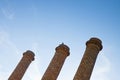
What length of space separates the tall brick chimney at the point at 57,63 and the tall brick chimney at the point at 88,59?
2656mm

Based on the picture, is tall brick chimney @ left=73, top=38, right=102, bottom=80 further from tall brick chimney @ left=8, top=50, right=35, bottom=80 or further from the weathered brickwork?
tall brick chimney @ left=8, top=50, right=35, bottom=80

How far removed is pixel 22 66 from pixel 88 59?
7454mm

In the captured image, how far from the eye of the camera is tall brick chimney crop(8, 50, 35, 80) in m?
18.8

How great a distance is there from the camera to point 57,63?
55.4ft

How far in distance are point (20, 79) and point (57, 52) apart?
4338 mm

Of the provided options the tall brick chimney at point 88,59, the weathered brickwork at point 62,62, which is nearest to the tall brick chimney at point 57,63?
the weathered brickwork at point 62,62

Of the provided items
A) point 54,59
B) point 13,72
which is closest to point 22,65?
point 13,72

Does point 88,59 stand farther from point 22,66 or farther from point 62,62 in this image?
point 22,66

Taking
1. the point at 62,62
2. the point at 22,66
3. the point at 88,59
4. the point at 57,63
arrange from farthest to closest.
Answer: the point at 22,66, the point at 62,62, the point at 57,63, the point at 88,59

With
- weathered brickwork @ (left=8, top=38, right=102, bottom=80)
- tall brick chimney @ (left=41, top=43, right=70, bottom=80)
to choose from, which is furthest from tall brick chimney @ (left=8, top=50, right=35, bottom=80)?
tall brick chimney @ (left=41, top=43, right=70, bottom=80)

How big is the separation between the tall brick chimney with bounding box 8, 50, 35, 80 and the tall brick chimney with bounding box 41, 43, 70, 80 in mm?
3595

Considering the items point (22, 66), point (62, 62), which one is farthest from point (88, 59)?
point (22, 66)

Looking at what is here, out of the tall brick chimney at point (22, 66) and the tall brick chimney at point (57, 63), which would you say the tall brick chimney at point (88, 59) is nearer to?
the tall brick chimney at point (57, 63)

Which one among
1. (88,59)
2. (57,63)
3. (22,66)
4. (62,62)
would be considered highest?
(62,62)
